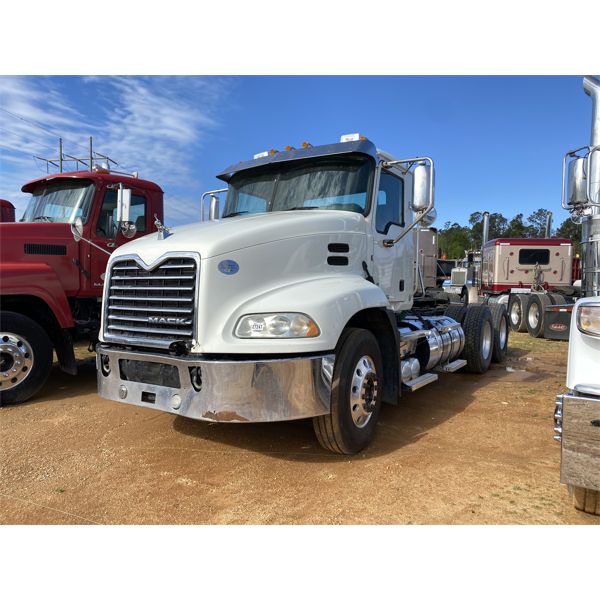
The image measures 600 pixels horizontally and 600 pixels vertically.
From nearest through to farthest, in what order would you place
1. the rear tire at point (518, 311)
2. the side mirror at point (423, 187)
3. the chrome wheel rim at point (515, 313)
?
the side mirror at point (423, 187), the rear tire at point (518, 311), the chrome wheel rim at point (515, 313)

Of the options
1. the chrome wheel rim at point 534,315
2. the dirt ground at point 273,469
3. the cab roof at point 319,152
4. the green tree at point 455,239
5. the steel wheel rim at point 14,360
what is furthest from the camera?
the green tree at point 455,239

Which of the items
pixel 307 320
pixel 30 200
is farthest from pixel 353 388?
pixel 30 200

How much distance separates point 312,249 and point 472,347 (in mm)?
Result: 4222

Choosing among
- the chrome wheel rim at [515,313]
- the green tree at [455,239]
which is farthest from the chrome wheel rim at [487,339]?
the green tree at [455,239]

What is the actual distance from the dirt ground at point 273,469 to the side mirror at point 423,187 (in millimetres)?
2133

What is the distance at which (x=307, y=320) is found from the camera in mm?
3482

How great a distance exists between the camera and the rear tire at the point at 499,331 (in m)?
8.37

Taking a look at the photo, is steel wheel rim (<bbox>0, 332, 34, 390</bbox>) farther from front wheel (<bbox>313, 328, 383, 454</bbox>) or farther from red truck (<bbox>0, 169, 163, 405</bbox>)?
front wheel (<bbox>313, 328, 383, 454</bbox>)

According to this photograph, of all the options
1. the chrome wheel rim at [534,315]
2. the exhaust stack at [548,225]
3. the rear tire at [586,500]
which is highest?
the exhaust stack at [548,225]

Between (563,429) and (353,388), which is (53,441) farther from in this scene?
(563,429)

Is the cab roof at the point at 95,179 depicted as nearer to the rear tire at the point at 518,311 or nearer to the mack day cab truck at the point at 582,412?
the mack day cab truck at the point at 582,412

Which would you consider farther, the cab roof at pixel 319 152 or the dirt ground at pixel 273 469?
the cab roof at pixel 319 152

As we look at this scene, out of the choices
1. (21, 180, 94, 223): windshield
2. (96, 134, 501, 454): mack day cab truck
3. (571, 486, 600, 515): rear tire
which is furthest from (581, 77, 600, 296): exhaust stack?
(21, 180, 94, 223): windshield

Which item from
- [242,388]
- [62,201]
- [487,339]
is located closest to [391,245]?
[242,388]
